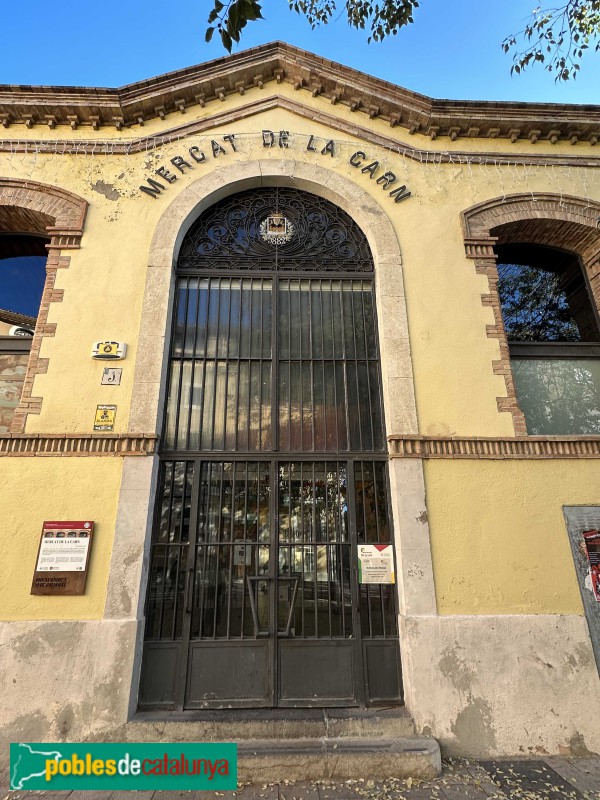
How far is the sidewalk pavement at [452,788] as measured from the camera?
11.8ft

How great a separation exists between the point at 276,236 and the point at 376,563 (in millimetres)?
4721

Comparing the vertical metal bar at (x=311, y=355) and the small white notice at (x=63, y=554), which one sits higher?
the vertical metal bar at (x=311, y=355)

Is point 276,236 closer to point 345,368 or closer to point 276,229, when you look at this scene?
point 276,229

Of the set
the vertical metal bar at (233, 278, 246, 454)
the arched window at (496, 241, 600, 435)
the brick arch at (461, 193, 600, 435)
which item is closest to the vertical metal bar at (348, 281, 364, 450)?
the vertical metal bar at (233, 278, 246, 454)

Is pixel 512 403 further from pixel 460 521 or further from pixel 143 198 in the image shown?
pixel 143 198

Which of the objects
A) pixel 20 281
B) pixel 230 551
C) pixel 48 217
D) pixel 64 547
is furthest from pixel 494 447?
pixel 20 281

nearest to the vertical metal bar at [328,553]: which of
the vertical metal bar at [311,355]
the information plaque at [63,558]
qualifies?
the vertical metal bar at [311,355]

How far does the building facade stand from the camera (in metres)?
4.53

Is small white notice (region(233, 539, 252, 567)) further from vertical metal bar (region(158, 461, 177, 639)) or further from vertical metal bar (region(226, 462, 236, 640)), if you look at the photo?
vertical metal bar (region(158, 461, 177, 639))

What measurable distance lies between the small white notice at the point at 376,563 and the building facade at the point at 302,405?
0.11ft

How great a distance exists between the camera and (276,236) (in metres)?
6.37

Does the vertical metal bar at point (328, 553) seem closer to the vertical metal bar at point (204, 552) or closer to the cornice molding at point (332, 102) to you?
the vertical metal bar at point (204, 552)

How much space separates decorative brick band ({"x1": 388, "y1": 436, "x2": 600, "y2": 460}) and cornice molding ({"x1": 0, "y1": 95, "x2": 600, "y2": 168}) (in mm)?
4396

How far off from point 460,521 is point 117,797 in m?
4.11
